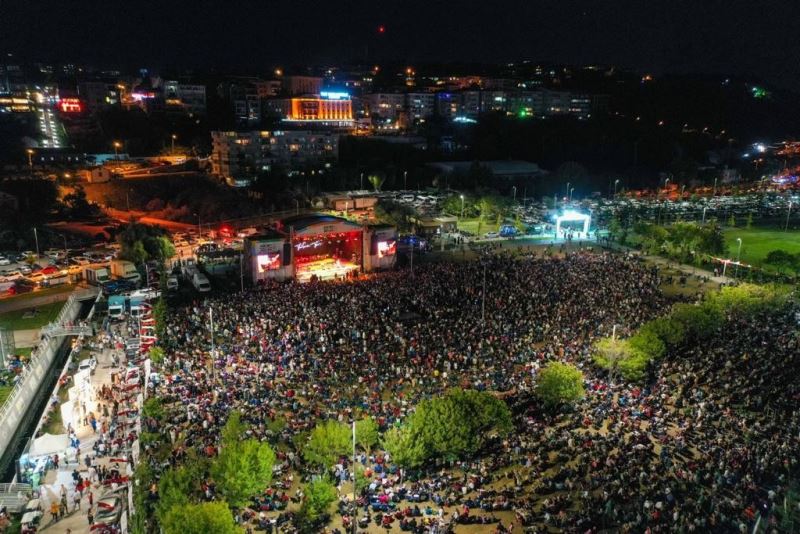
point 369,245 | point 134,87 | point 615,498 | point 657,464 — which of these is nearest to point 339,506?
point 615,498

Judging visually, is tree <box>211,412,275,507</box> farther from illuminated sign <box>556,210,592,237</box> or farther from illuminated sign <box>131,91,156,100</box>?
illuminated sign <box>131,91,156,100</box>

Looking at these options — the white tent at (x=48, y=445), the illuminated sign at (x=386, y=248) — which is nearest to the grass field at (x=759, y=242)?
the illuminated sign at (x=386, y=248)

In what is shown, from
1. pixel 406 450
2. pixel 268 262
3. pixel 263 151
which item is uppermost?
pixel 263 151

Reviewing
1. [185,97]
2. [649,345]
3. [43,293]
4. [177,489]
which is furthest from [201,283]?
[185,97]

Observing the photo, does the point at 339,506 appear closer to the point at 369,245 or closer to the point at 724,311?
the point at 724,311

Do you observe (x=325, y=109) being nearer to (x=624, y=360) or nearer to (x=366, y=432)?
(x=624, y=360)

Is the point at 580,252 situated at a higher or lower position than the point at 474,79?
lower

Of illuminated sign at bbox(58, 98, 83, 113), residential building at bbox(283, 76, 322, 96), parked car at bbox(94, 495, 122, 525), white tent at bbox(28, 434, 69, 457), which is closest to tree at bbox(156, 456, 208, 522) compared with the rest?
parked car at bbox(94, 495, 122, 525)
